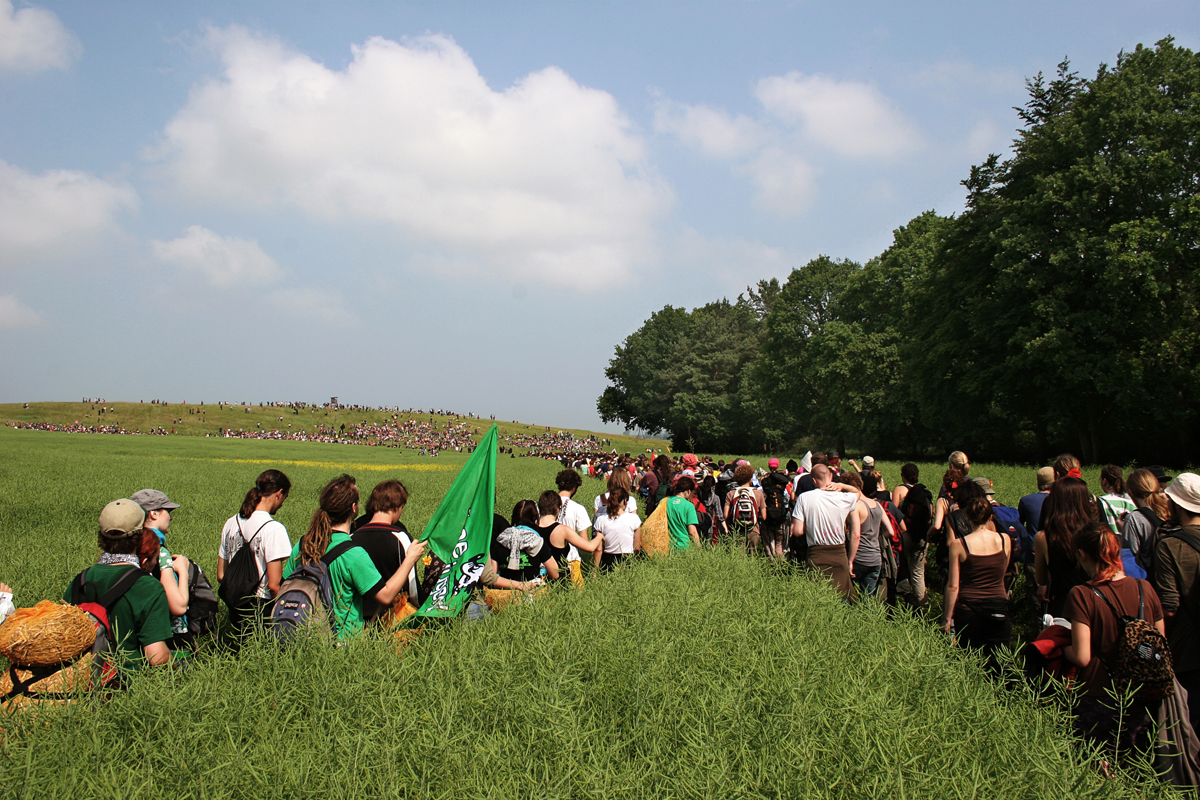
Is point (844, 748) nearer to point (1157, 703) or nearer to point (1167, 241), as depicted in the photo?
point (1157, 703)

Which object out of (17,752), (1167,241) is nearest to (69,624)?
(17,752)

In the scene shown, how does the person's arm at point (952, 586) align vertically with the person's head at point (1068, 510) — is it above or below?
below

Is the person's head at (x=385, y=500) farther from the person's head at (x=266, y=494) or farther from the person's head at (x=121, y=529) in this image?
the person's head at (x=121, y=529)

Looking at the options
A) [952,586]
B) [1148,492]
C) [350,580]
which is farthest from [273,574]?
[1148,492]

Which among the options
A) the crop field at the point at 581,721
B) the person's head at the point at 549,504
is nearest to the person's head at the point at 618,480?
the person's head at the point at 549,504

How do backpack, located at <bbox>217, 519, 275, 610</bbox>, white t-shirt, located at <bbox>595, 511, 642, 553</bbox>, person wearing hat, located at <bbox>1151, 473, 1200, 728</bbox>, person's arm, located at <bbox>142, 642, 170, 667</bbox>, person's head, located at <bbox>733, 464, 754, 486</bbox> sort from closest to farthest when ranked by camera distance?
person's arm, located at <bbox>142, 642, 170, 667</bbox> → person wearing hat, located at <bbox>1151, 473, 1200, 728</bbox> → backpack, located at <bbox>217, 519, 275, 610</bbox> → white t-shirt, located at <bbox>595, 511, 642, 553</bbox> → person's head, located at <bbox>733, 464, 754, 486</bbox>

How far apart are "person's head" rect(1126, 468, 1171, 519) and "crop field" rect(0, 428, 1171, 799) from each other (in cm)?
195

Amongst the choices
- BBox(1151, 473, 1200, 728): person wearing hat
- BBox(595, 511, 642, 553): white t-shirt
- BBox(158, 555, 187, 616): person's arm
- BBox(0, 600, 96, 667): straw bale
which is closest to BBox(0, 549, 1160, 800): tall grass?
BBox(0, 600, 96, 667): straw bale

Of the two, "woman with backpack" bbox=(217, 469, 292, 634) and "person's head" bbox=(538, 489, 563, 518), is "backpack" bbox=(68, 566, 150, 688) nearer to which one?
"woman with backpack" bbox=(217, 469, 292, 634)

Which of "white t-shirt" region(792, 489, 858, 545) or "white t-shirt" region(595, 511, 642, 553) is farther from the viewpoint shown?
"white t-shirt" region(595, 511, 642, 553)

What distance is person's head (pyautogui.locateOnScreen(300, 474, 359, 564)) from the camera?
461 centimetres

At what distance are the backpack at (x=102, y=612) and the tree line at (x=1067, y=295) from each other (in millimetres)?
27985

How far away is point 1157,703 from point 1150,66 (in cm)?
3133

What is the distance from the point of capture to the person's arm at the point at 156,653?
3.71 metres
